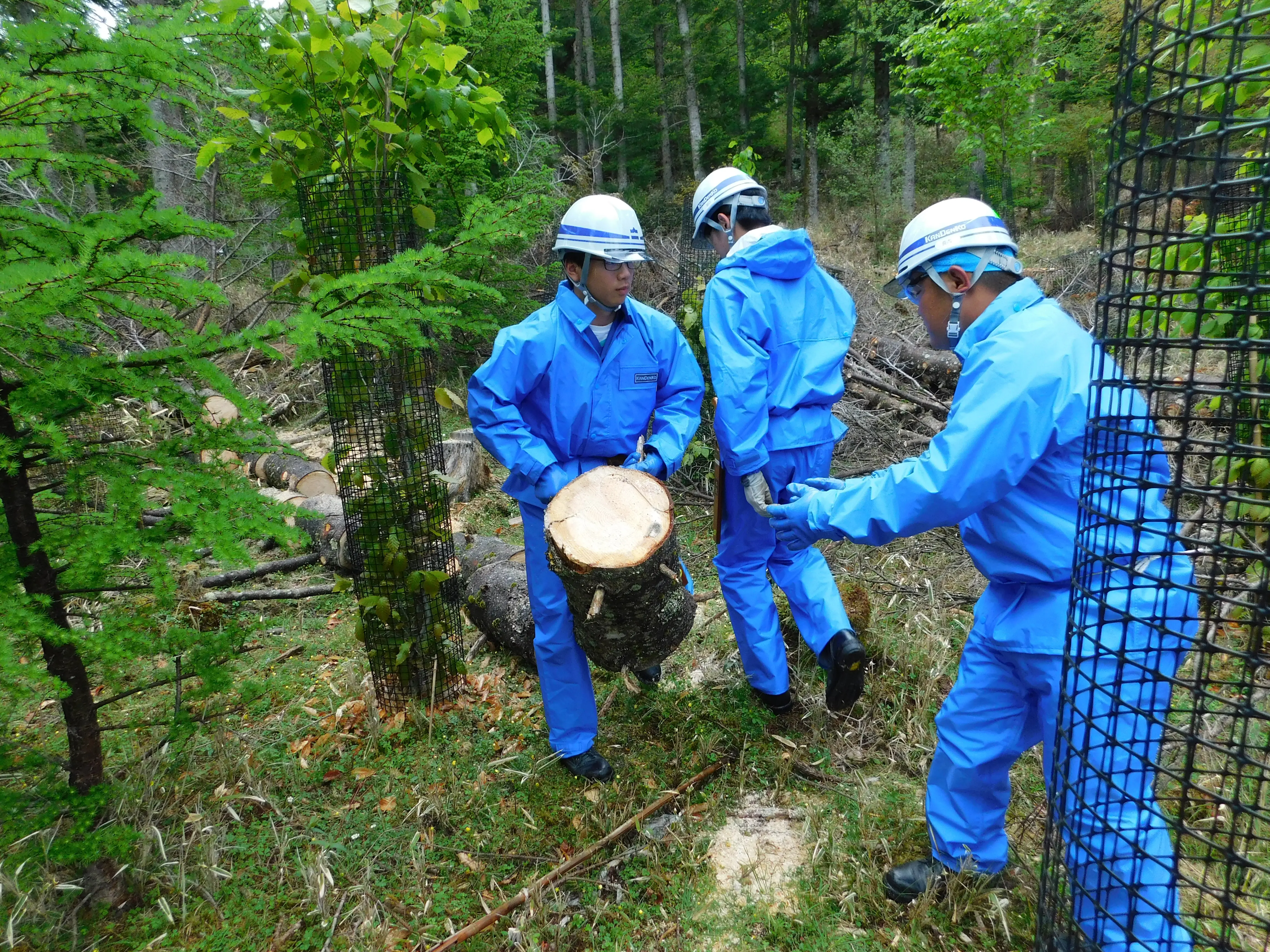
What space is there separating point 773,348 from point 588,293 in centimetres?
98

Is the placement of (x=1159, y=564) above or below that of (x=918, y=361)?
below

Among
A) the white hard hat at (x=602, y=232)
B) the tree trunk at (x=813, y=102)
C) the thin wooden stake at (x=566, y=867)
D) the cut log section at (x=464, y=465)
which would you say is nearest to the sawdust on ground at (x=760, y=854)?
the thin wooden stake at (x=566, y=867)

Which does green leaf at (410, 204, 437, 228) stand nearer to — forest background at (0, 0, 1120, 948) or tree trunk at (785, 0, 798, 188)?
forest background at (0, 0, 1120, 948)

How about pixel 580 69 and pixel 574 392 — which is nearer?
pixel 574 392

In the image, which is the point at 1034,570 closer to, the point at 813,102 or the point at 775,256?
the point at 775,256

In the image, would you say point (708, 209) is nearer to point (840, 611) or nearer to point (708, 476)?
point (840, 611)

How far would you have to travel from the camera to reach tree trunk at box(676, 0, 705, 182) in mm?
21578

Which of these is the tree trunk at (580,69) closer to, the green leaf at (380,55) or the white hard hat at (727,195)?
the white hard hat at (727,195)

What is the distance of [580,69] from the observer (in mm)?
24109

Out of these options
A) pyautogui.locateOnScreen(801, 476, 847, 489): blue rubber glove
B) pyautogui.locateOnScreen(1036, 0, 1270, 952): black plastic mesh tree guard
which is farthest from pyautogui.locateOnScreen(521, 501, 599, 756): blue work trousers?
pyautogui.locateOnScreen(1036, 0, 1270, 952): black plastic mesh tree guard

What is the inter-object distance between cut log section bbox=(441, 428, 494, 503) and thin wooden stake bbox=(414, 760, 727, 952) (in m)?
4.07

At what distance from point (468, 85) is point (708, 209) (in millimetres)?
1315

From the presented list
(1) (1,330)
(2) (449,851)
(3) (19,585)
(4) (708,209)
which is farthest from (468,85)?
(2) (449,851)

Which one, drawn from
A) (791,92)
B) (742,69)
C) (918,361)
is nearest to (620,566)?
(918,361)
